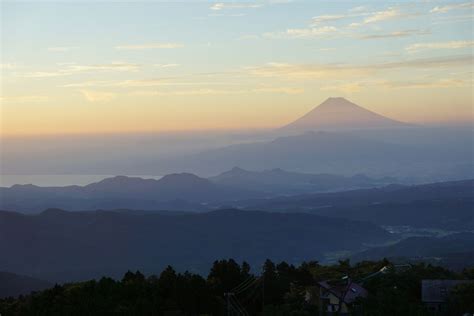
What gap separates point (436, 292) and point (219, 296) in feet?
28.5

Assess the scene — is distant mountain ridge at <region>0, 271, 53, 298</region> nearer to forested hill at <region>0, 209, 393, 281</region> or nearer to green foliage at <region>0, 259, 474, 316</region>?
forested hill at <region>0, 209, 393, 281</region>

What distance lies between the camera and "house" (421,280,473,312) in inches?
1208

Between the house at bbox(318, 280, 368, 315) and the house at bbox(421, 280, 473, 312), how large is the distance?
2268 millimetres

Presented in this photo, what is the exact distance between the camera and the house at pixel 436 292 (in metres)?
30.7

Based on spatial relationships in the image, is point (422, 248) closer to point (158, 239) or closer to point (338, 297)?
point (158, 239)

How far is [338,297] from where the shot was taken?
100ft

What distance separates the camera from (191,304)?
3031 cm

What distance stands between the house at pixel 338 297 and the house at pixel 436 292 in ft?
7.44

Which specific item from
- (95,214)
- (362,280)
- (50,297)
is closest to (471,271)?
(362,280)

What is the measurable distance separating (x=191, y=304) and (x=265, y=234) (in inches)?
4663

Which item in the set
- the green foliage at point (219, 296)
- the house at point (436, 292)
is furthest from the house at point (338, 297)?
the house at point (436, 292)

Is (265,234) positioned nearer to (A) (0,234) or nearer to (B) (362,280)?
(A) (0,234)

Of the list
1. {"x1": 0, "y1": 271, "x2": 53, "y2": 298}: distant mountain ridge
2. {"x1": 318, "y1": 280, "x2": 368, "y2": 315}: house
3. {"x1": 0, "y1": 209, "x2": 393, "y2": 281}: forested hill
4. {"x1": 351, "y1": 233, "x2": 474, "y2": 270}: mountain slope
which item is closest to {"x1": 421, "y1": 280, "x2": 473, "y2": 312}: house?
{"x1": 318, "y1": 280, "x2": 368, "y2": 315}: house

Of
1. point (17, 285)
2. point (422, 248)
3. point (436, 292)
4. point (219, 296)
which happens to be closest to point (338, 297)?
point (436, 292)
